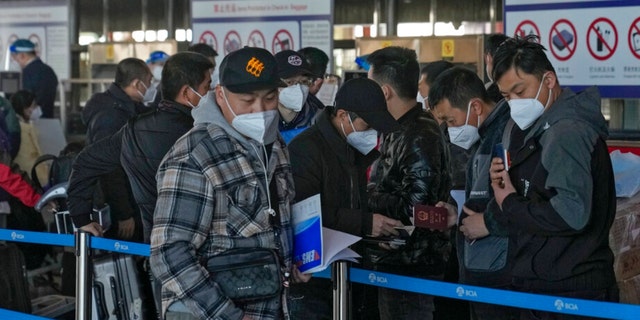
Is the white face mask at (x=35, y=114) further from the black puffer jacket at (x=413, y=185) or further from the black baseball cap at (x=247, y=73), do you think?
the black baseball cap at (x=247, y=73)

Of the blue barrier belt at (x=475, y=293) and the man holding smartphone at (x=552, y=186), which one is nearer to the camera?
the man holding smartphone at (x=552, y=186)

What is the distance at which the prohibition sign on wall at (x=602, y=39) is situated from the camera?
7145 mm

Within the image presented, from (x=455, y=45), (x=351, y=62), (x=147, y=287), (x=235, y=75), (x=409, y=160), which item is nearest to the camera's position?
(x=235, y=75)

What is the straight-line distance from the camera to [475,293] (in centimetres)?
385

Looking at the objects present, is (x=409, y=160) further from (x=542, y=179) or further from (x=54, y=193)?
(x=54, y=193)

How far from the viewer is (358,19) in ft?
34.7

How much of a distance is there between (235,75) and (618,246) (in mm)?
2106

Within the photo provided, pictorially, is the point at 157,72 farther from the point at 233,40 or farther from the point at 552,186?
the point at 552,186

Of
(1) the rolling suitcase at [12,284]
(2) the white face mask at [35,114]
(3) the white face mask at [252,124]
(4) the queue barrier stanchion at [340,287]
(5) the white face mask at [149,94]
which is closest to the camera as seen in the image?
(3) the white face mask at [252,124]

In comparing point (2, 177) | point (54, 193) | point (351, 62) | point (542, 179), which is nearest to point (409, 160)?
point (542, 179)

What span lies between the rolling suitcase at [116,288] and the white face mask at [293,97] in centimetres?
107

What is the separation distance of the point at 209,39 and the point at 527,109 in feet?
21.2

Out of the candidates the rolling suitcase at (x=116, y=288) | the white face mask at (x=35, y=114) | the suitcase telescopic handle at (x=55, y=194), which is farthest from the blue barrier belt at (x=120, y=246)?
the white face mask at (x=35, y=114)

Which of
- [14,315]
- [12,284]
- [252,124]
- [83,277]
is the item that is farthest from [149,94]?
[252,124]
